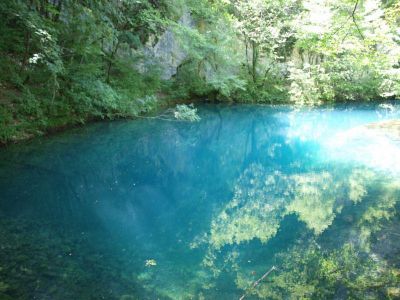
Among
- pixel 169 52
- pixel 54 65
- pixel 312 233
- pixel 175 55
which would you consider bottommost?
pixel 312 233

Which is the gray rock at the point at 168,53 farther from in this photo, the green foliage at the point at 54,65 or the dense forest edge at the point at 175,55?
the green foliage at the point at 54,65

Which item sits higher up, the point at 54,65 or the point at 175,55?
the point at 175,55

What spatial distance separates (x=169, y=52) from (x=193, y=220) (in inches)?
660

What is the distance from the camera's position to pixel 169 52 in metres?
20.5

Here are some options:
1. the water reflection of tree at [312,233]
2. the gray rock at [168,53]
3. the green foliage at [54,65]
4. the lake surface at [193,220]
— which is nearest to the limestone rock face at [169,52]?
the gray rock at [168,53]

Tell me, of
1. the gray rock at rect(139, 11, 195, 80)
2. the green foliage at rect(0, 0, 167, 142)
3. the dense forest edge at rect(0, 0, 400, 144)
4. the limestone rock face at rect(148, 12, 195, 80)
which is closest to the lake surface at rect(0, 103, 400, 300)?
the green foliage at rect(0, 0, 167, 142)

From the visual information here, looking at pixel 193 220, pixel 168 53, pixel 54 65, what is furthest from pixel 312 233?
pixel 168 53

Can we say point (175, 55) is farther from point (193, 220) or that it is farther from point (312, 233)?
point (312, 233)

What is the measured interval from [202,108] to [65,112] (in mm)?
10171

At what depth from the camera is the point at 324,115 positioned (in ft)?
64.1

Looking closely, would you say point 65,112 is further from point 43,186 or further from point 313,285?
point 313,285

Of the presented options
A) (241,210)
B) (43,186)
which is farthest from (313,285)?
(43,186)

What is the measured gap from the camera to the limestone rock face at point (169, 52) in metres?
19.5

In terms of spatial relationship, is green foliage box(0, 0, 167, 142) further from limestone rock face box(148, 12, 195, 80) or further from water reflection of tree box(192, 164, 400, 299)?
water reflection of tree box(192, 164, 400, 299)
